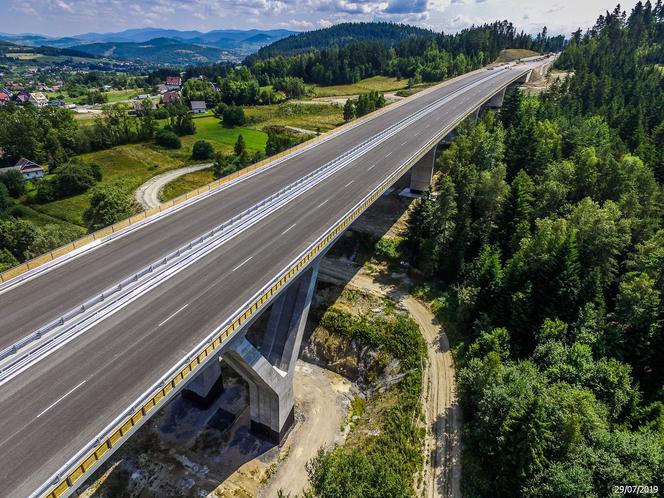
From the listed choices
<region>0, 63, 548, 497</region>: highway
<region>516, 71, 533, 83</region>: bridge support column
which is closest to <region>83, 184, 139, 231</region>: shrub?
<region>0, 63, 548, 497</region>: highway

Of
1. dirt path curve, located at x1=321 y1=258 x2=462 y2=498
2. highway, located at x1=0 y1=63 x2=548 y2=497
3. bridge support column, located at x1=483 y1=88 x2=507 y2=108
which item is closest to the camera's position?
highway, located at x1=0 y1=63 x2=548 y2=497

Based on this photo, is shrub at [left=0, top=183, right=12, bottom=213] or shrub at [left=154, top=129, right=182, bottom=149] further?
shrub at [left=154, top=129, right=182, bottom=149]

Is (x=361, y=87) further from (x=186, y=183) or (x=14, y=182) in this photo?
(x=14, y=182)

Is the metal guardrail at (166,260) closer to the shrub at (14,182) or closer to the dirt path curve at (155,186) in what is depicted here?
the dirt path curve at (155,186)

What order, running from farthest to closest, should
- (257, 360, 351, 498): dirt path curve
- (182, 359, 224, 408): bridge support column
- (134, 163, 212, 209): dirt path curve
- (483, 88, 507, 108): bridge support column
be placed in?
(483, 88, 507, 108): bridge support column, (134, 163, 212, 209): dirt path curve, (182, 359, 224, 408): bridge support column, (257, 360, 351, 498): dirt path curve

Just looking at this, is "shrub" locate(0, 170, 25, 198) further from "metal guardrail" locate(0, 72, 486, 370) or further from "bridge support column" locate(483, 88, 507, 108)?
"bridge support column" locate(483, 88, 507, 108)

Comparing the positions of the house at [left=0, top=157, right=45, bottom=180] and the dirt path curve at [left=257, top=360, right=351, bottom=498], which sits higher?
the house at [left=0, top=157, right=45, bottom=180]

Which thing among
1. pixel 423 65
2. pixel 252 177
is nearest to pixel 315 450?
pixel 252 177
